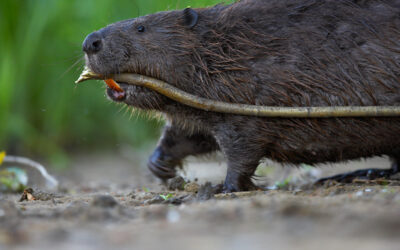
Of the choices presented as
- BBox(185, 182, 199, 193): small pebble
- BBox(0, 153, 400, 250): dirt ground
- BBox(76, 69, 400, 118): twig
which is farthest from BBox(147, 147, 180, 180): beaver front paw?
BBox(0, 153, 400, 250): dirt ground

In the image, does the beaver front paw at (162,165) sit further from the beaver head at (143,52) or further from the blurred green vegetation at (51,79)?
the blurred green vegetation at (51,79)

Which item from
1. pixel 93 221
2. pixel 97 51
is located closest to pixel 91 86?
pixel 97 51

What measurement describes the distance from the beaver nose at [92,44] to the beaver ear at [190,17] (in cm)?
57

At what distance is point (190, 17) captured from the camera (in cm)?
358

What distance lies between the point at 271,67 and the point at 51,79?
177 inches

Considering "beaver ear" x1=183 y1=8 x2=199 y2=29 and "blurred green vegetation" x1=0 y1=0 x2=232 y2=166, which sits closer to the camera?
"beaver ear" x1=183 y1=8 x2=199 y2=29

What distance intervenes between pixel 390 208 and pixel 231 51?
1684mm

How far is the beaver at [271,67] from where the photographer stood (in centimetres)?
331

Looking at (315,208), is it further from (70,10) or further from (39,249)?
(70,10)

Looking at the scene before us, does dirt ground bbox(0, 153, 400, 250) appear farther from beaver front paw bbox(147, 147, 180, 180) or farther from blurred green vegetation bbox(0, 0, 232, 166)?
blurred green vegetation bbox(0, 0, 232, 166)

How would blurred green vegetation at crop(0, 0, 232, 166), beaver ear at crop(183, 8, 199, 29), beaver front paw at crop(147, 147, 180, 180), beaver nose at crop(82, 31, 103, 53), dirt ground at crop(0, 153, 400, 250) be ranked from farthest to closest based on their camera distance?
1. blurred green vegetation at crop(0, 0, 232, 166)
2. beaver front paw at crop(147, 147, 180, 180)
3. beaver ear at crop(183, 8, 199, 29)
4. beaver nose at crop(82, 31, 103, 53)
5. dirt ground at crop(0, 153, 400, 250)

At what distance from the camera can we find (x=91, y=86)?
24.9 feet

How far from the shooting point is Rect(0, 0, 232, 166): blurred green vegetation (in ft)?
21.6

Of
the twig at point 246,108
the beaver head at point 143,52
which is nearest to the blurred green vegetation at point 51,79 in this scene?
the beaver head at point 143,52
